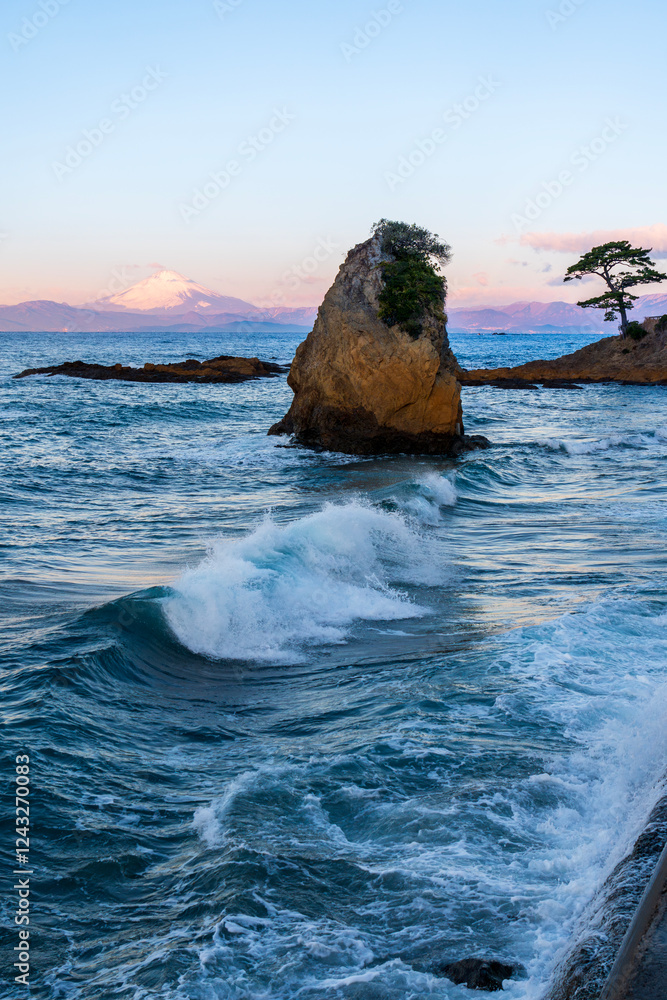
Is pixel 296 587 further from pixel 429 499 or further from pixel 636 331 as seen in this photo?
pixel 636 331

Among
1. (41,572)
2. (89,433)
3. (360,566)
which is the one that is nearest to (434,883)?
(360,566)

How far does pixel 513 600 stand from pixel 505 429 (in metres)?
20.2

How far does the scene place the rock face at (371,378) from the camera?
820 inches

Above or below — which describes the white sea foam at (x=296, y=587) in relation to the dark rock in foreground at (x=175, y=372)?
below

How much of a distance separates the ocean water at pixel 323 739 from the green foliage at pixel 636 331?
1563 inches

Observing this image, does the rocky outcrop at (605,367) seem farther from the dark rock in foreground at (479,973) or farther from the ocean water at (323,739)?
the dark rock in foreground at (479,973)

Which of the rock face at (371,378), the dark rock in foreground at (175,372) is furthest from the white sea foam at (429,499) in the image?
the dark rock in foreground at (175,372)

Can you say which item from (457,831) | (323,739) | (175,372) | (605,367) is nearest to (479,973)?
(457,831)

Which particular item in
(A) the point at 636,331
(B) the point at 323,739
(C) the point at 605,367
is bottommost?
(B) the point at 323,739

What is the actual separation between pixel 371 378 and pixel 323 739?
51.1 ft

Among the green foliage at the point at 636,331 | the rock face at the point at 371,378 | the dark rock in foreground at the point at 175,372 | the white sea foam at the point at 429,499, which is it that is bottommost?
the white sea foam at the point at 429,499

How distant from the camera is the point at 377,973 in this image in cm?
377

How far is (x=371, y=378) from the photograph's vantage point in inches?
820

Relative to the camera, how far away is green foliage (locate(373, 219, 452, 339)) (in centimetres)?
2150
